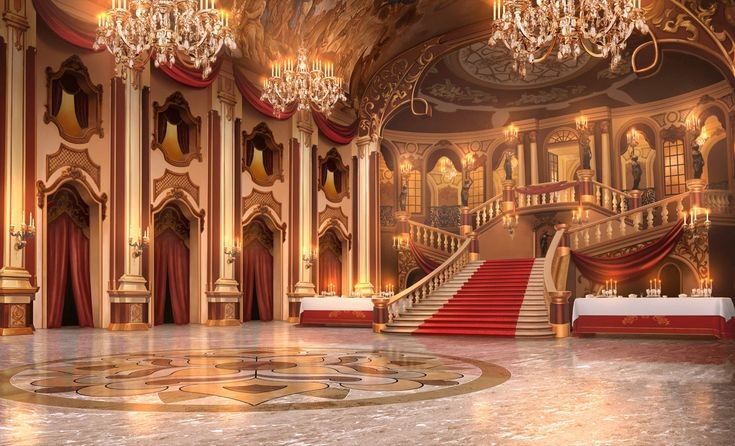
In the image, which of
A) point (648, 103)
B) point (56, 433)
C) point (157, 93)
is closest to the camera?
point (56, 433)

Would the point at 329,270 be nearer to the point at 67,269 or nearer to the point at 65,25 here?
the point at 67,269

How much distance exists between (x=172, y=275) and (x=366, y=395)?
35.4 ft

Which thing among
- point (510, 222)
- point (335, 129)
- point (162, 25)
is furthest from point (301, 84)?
point (510, 222)

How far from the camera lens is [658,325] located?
34.7ft

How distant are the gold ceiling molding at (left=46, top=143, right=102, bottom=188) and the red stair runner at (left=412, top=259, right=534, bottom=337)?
21.3 ft

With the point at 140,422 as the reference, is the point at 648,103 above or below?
above

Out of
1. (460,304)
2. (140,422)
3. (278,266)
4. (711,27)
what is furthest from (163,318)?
(711,27)

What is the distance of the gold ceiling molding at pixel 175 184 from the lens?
14188mm

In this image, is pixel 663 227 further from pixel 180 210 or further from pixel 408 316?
pixel 180 210

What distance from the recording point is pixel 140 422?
391 cm

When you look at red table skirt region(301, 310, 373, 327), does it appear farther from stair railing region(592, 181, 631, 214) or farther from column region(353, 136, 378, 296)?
stair railing region(592, 181, 631, 214)

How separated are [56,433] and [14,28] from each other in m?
9.93

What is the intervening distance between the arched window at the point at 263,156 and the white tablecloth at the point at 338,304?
341 centimetres

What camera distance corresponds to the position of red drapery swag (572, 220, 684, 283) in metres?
14.2
